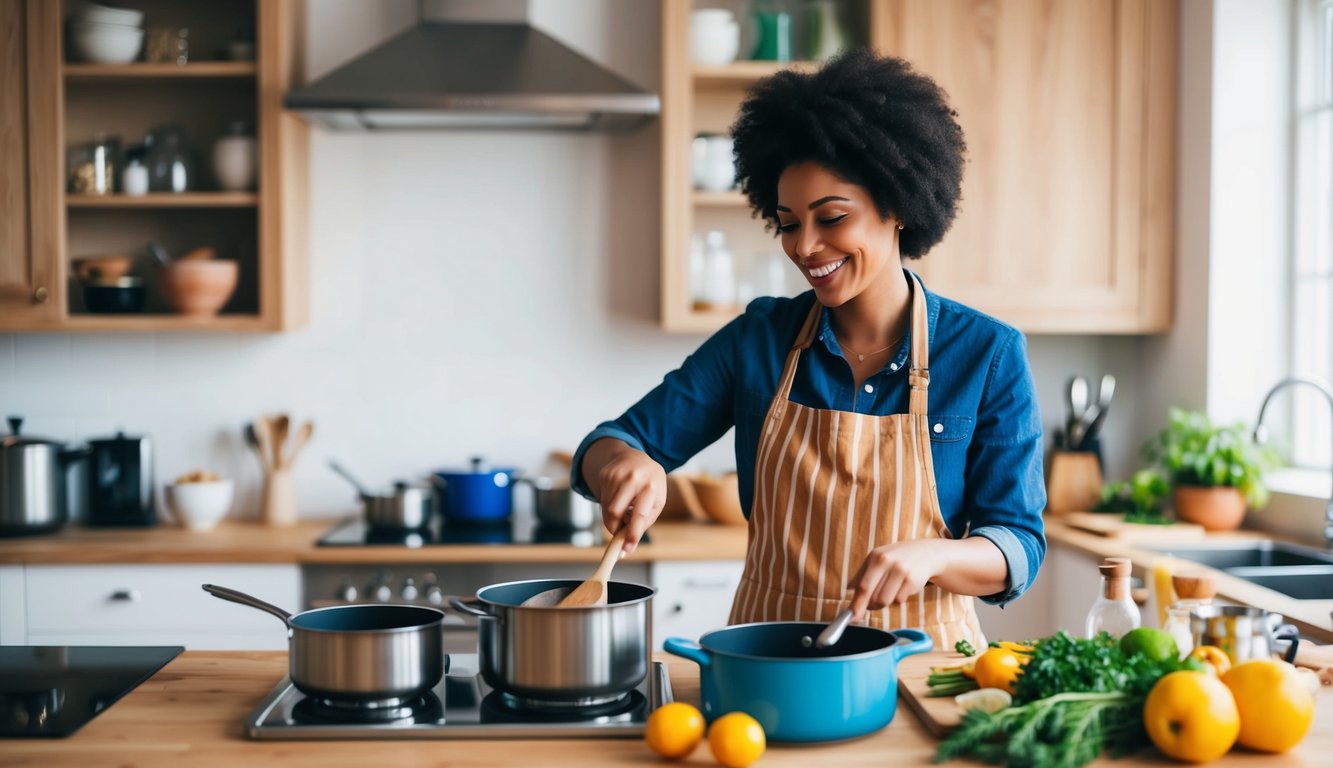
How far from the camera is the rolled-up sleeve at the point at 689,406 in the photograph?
1.95 meters

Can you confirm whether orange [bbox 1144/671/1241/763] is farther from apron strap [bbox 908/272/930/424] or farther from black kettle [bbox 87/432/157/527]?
black kettle [bbox 87/432/157/527]

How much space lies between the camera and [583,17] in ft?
11.7

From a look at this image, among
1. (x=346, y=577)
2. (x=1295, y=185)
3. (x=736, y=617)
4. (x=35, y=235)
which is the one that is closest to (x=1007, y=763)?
(x=736, y=617)

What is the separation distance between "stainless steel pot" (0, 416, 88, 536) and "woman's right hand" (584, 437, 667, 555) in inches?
84.9

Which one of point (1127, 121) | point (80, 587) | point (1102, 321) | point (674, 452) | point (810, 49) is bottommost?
point (80, 587)

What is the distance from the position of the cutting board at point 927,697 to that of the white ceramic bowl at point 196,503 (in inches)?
89.6

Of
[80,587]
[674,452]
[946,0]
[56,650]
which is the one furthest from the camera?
[946,0]

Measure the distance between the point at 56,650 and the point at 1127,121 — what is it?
2.89 metres

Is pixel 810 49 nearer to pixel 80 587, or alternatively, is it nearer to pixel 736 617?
pixel 736 617

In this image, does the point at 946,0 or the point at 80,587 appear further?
the point at 946,0

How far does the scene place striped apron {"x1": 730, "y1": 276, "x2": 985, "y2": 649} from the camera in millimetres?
1844

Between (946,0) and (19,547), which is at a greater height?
(946,0)

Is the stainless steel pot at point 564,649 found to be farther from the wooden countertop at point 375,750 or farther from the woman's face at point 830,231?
the woman's face at point 830,231

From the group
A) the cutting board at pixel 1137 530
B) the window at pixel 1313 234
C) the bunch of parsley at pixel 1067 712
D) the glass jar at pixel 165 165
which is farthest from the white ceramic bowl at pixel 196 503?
the window at pixel 1313 234
